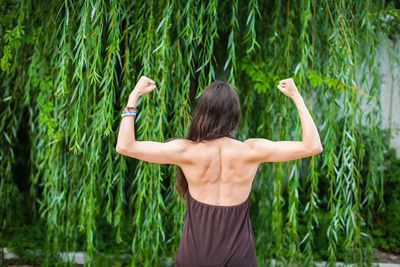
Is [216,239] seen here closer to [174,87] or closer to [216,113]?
[216,113]

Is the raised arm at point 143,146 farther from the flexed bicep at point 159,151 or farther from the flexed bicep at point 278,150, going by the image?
the flexed bicep at point 278,150

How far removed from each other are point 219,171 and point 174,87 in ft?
4.65

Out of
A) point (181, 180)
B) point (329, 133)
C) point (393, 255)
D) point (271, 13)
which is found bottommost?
point (393, 255)

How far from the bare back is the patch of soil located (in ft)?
10.3

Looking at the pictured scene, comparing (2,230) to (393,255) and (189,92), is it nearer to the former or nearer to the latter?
(189,92)

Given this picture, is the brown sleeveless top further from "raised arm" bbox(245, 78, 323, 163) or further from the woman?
"raised arm" bbox(245, 78, 323, 163)

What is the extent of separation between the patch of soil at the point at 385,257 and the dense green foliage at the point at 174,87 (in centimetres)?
97

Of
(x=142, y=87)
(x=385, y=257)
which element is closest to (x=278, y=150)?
(x=142, y=87)

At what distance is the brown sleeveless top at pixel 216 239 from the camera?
5.99ft

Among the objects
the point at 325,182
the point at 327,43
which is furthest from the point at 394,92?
the point at 327,43

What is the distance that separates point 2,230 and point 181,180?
294cm

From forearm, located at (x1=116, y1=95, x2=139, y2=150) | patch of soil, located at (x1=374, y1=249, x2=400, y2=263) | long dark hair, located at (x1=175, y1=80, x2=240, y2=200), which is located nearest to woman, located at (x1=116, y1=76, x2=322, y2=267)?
long dark hair, located at (x1=175, y1=80, x2=240, y2=200)

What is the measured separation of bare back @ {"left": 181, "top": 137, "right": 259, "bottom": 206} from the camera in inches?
72.0

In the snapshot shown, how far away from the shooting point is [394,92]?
5137 mm
